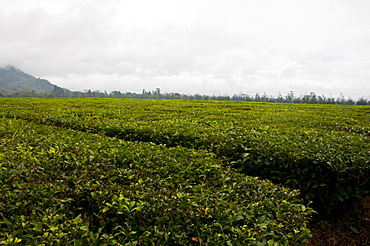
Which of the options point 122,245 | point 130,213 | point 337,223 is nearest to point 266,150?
point 337,223

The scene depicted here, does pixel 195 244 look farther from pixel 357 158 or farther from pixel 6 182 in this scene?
pixel 357 158

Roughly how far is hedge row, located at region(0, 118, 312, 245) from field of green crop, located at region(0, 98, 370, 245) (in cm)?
1

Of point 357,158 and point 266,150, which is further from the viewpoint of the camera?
point 266,150

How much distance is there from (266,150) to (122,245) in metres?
2.95

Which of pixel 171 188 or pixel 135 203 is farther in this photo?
pixel 171 188

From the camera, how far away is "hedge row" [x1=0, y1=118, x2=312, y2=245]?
6.16 ft

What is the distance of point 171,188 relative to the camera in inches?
103

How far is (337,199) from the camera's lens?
3.73 metres

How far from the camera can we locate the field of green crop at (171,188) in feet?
6.33

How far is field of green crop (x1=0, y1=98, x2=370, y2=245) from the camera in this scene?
1929 mm

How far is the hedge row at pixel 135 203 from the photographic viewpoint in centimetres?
188

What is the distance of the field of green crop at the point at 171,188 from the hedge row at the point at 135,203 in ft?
0.03

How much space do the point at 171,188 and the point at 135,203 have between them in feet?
1.64

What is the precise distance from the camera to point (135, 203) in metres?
2.23
